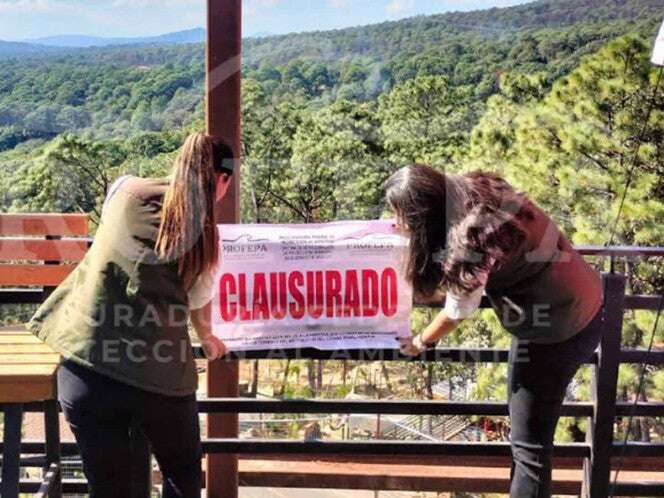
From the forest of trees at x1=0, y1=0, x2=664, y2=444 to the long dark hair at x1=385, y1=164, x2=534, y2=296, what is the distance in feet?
9.84

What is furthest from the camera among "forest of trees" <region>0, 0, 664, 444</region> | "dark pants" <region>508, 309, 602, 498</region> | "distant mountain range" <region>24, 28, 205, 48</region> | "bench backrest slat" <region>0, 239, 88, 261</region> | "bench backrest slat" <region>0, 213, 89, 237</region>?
"forest of trees" <region>0, 0, 664, 444</region>

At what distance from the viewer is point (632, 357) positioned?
2.42 metres

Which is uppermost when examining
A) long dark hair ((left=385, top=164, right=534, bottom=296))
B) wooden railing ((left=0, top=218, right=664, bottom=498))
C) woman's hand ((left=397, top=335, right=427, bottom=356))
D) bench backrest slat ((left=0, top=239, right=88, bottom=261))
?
long dark hair ((left=385, top=164, right=534, bottom=296))

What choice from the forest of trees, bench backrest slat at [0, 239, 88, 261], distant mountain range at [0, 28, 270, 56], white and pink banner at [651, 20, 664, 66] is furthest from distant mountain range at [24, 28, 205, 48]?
white and pink banner at [651, 20, 664, 66]

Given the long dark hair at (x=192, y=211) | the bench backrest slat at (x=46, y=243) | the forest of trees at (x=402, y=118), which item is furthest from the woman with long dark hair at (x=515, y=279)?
the forest of trees at (x=402, y=118)

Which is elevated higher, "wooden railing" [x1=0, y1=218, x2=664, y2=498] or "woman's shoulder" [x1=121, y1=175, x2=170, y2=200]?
"woman's shoulder" [x1=121, y1=175, x2=170, y2=200]

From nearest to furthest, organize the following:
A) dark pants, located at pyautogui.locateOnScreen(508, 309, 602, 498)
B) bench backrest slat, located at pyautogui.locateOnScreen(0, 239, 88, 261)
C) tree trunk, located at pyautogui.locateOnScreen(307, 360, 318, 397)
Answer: dark pants, located at pyautogui.locateOnScreen(508, 309, 602, 498)
bench backrest slat, located at pyautogui.locateOnScreen(0, 239, 88, 261)
tree trunk, located at pyautogui.locateOnScreen(307, 360, 318, 397)

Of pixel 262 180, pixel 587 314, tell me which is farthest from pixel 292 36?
pixel 587 314

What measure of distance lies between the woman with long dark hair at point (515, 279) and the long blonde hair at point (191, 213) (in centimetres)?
47

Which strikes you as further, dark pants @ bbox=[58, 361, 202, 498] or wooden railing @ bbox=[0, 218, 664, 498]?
wooden railing @ bbox=[0, 218, 664, 498]

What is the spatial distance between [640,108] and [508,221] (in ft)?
30.1

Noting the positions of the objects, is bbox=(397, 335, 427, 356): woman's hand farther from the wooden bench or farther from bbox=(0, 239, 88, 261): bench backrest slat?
bbox=(0, 239, 88, 261): bench backrest slat

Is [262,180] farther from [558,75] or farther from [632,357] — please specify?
[632,357]

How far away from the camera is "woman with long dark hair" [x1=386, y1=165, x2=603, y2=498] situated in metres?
1.79
